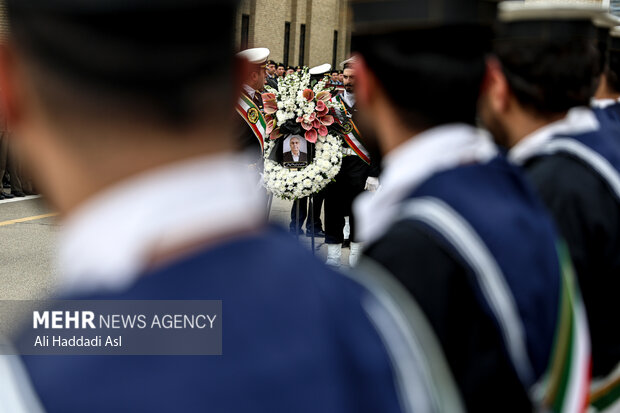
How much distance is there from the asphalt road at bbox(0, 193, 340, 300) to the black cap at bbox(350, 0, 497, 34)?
13.6 ft

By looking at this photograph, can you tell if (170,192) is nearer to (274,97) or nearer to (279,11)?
(274,97)

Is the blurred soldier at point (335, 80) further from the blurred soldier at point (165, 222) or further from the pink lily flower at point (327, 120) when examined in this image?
the blurred soldier at point (165, 222)

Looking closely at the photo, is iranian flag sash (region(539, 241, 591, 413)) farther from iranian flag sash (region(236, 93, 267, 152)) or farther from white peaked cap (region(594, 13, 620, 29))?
iranian flag sash (region(236, 93, 267, 152))

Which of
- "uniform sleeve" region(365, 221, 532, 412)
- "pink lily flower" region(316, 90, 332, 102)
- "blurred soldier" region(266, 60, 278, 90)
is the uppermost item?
"uniform sleeve" region(365, 221, 532, 412)

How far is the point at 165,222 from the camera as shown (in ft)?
2.50

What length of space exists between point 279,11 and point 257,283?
116 ft

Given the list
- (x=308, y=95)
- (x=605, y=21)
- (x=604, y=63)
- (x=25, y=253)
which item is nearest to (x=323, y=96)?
(x=308, y=95)

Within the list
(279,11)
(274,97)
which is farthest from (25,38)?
(279,11)

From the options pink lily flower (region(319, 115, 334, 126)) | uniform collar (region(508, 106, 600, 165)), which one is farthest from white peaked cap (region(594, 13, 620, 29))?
pink lily flower (region(319, 115, 334, 126))

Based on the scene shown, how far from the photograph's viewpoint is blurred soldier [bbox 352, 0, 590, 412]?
1.34 metres

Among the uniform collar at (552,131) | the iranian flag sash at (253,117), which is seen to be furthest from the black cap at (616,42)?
the iranian flag sash at (253,117)

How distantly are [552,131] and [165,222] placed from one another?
176 centimetres

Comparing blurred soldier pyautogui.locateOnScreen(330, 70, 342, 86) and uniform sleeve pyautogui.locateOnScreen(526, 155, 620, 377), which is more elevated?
uniform sleeve pyautogui.locateOnScreen(526, 155, 620, 377)

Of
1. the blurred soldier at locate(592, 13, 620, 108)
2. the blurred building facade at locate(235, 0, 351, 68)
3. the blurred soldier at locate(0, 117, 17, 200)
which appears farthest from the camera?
the blurred building facade at locate(235, 0, 351, 68)
